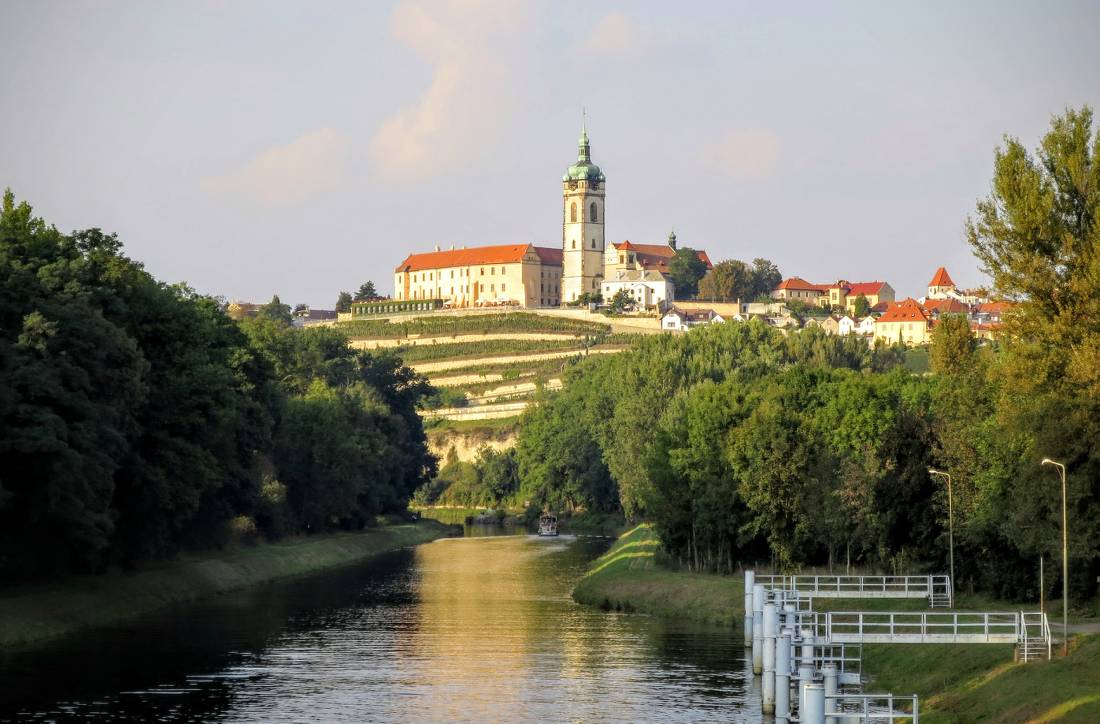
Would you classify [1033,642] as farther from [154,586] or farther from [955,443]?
[154,586]

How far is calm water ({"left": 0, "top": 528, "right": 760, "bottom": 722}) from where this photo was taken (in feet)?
149

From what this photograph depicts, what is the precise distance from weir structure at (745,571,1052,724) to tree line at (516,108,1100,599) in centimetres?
387

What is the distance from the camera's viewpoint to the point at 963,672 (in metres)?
45.4

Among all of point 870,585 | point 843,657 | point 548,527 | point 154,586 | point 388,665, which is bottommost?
point 388,665

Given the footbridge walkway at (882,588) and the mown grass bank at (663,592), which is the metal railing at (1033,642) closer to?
the footbridge walkway at (882,588)

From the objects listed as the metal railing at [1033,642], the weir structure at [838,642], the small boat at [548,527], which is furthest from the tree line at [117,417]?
the small boat at [548,527]

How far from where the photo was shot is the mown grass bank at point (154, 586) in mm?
59969

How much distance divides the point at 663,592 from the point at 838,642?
26408 millimetres

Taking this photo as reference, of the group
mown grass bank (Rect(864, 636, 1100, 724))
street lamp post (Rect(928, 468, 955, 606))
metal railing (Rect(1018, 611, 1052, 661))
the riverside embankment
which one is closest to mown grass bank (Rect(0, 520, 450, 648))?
the riverside embankment

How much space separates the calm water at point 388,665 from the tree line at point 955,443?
9294 mm

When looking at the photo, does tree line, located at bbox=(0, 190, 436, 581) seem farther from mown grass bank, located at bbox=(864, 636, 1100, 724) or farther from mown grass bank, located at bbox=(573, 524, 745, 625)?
mown grass bank, located at bbox=(864, 636, 1100, 724)

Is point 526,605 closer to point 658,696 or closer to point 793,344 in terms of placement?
point 658,696

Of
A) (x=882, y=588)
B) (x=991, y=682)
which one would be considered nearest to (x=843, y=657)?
(x=991, y=682)

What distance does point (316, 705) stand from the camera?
4609 centimetres
